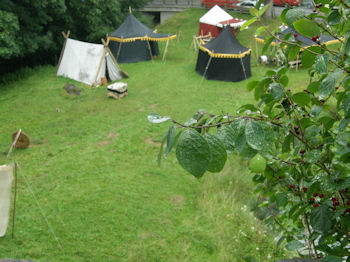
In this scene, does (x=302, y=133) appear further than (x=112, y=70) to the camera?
No

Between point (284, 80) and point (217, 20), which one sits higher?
point (284, 80)

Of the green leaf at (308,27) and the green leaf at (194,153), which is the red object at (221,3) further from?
the green leaf at (194,153)

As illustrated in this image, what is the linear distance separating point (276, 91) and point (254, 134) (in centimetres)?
49

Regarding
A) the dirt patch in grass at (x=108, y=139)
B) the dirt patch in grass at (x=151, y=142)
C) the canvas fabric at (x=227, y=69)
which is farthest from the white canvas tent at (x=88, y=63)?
the dirt patch in grass at (x=151, y=142)

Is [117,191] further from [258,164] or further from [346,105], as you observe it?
[346,105]

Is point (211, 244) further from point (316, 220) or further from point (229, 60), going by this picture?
point (229, 60)

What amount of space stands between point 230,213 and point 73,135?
197 inches

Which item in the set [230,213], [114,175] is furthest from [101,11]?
[230,213]

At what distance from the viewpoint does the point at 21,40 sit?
13539mm

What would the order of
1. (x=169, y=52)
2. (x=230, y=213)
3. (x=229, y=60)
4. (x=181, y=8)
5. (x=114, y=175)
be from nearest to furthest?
(x=230, y=213) < (x=114, y=175) < (x=229, y=60) < (x=169, y=52) < (x=181, y=8)

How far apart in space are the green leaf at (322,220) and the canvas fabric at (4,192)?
4353 mm

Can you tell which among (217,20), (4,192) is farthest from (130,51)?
(4,192)

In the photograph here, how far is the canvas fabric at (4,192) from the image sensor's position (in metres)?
4.64

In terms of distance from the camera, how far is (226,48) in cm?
1267
